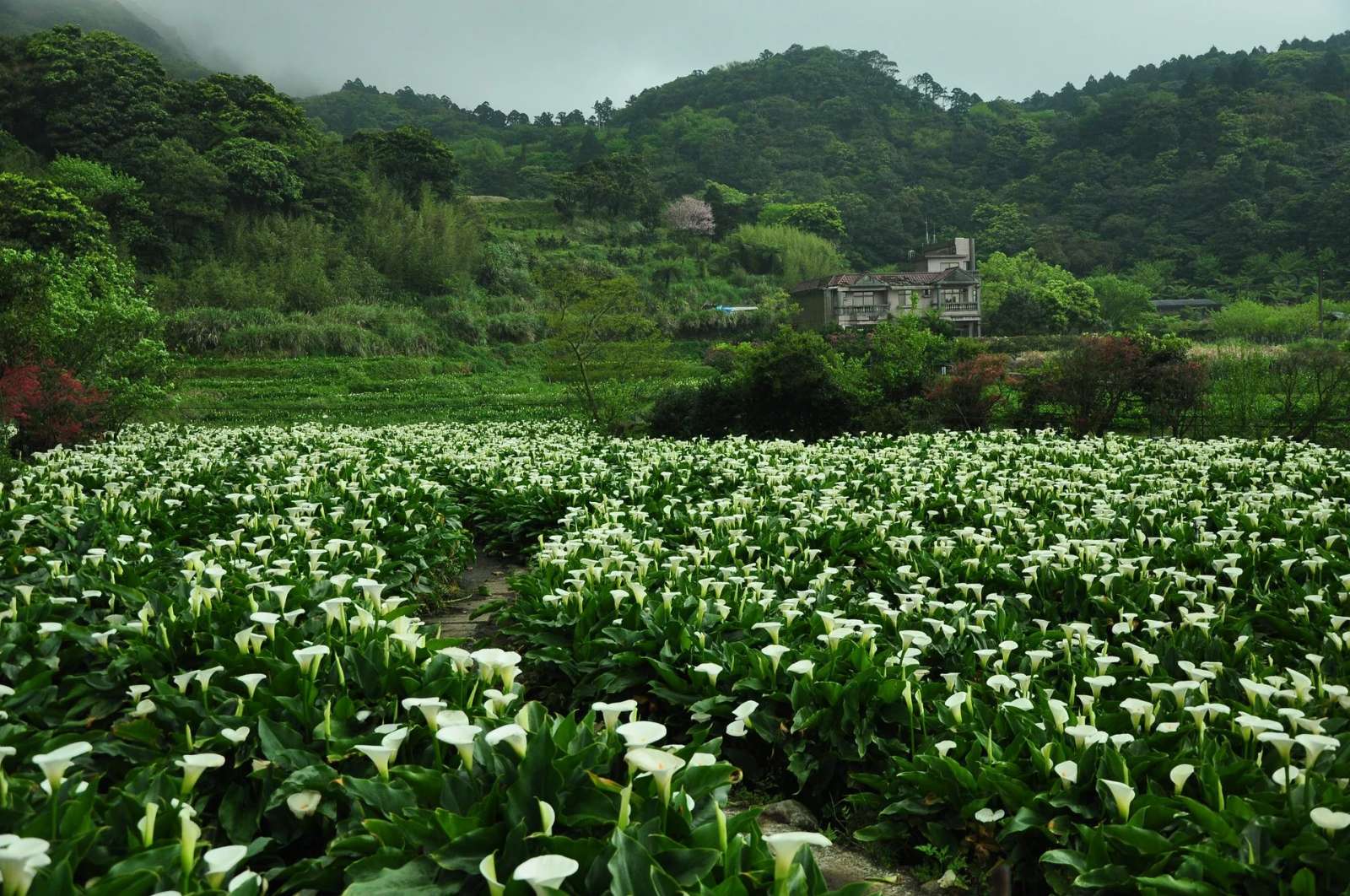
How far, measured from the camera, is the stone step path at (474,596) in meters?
6.02

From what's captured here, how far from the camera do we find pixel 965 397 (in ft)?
53.4

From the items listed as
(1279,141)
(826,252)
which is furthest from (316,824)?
(1279,141)

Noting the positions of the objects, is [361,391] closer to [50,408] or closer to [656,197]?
[50,408]

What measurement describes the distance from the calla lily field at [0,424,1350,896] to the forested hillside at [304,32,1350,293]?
189 ft

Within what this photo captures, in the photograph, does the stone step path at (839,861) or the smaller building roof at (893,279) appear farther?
the smaller building roof at (893,279)

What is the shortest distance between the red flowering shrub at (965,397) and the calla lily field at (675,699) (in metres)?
8.37

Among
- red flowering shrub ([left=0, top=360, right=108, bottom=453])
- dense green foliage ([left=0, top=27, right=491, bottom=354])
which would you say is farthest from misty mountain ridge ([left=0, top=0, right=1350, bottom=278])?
red flowering shrub ([left=0, top=360, right=108, bottom=453])

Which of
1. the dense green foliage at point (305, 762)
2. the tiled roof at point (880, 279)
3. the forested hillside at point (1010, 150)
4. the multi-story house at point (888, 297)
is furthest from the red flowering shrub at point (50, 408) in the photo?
the forested hillside at point (1010, 150)

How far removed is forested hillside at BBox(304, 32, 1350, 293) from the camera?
57969 millimetres

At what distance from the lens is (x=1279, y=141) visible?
59.9 meters

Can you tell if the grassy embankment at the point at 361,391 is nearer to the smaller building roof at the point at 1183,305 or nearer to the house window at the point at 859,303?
the house window at the point at 859,303

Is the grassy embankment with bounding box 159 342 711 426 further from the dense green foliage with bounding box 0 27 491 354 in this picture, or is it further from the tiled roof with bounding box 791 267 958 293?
the tiled roof with bounding box 791 267 958 293

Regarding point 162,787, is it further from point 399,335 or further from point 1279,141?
point 1279,141

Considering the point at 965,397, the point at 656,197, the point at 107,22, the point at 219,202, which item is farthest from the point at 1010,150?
the point at 107,22
